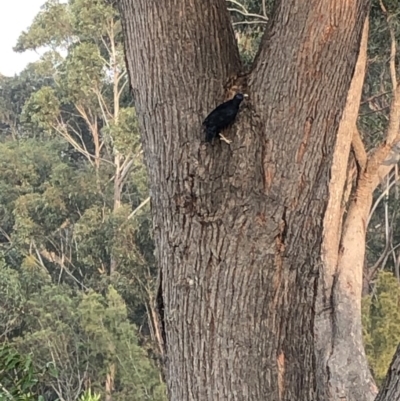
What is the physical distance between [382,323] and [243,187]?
5816 millimetres

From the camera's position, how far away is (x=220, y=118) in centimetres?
130

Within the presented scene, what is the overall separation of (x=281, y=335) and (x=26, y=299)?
8681 millimetres

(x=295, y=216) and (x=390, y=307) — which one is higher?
(x=295, y=216)

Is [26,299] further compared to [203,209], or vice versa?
[26,299]

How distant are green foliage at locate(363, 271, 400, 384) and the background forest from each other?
0.01 meters

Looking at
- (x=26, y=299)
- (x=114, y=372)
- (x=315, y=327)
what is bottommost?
(x=114, y=372)

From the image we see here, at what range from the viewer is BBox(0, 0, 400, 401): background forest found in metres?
8.54

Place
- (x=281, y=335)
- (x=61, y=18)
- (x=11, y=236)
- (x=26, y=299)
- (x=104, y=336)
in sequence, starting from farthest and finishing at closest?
(x=61, y=18)
(x=11, y=236)
(x=26, y=299)
(x=104, y=336)
(x=281, y=335)

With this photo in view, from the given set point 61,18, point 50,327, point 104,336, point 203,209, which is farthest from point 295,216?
point 61,18

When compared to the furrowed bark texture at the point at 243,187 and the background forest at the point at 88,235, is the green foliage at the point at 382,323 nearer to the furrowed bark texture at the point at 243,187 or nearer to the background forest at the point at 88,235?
the background forest at the point at 88,235

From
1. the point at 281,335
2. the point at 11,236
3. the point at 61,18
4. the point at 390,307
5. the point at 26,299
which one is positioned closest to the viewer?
the point at 281,335

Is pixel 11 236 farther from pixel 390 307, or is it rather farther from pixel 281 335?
pixel 281 335

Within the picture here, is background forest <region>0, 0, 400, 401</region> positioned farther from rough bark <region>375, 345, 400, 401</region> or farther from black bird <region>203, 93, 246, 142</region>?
rough bark <region>375, 345, 400, 401</region>

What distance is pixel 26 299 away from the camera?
9602 millimetres
